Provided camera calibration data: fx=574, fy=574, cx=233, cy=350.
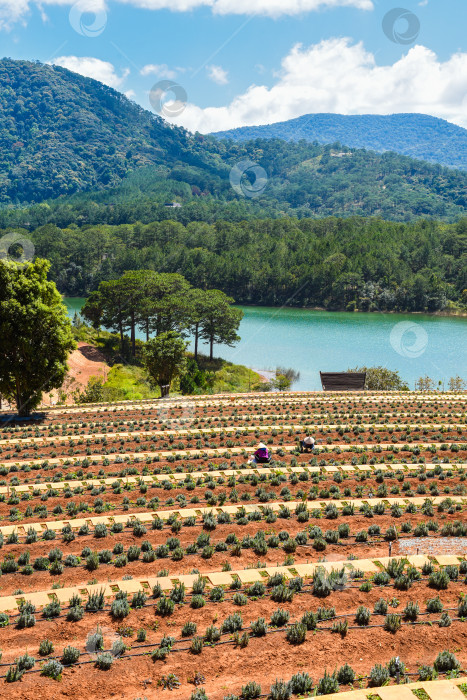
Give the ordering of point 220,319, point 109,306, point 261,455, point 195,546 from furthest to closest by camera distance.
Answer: point 109,306
point 220,319
point 261,455
point 195,546

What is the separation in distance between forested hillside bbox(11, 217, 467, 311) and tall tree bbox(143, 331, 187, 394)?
74450 millimetres

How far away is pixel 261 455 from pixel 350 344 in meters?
58.7

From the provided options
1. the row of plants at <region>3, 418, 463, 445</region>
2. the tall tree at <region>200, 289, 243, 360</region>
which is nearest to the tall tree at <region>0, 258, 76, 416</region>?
the row of plants at <region>3, 418, 463, 445</region>

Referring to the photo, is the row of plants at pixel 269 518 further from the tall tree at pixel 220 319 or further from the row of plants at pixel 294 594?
the tall tree at pixel 220 319

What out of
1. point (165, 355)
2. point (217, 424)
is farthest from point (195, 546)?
point (165, 355)

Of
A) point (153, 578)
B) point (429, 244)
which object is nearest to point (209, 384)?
point (153, 578)

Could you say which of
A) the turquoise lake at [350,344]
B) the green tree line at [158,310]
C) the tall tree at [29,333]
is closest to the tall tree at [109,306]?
the green tree line at [158,310]

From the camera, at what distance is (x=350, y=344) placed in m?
73.3

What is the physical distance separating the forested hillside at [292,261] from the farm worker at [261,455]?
324 feet

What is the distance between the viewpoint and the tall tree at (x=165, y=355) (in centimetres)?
4228

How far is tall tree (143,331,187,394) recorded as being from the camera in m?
42.3

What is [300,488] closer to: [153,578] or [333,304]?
[153,578]

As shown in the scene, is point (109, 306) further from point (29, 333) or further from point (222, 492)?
point (222, 492)

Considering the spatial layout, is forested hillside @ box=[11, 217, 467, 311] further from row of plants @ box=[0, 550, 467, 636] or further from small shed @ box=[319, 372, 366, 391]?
row of plants @ box=[0, 550, 467, 636]
